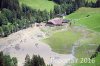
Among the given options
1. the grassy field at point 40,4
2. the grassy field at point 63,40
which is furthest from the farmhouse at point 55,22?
the grassy field at point 40,4

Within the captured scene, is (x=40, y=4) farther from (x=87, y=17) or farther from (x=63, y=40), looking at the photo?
(x=63, y=40)

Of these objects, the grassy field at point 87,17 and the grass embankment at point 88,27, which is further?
the grassy field at point 87,17

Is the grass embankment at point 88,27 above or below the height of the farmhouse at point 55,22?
above

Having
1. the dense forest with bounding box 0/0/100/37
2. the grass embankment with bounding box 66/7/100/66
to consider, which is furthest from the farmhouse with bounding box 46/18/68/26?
the dense forest with bounding box 0/0/100/37

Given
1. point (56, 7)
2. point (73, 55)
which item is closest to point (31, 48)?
point (73, 55)

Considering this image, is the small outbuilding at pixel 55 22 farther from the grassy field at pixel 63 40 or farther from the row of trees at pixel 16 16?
the grassy field at pixel 63 40

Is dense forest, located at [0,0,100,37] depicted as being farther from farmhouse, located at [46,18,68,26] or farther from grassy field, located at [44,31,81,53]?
grassy field, located at [44,31,81,53]

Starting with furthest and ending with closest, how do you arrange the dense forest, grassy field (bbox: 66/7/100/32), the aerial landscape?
the dense forest → grassy field (bbox: 66/7/100/32) → the aerial landscape
